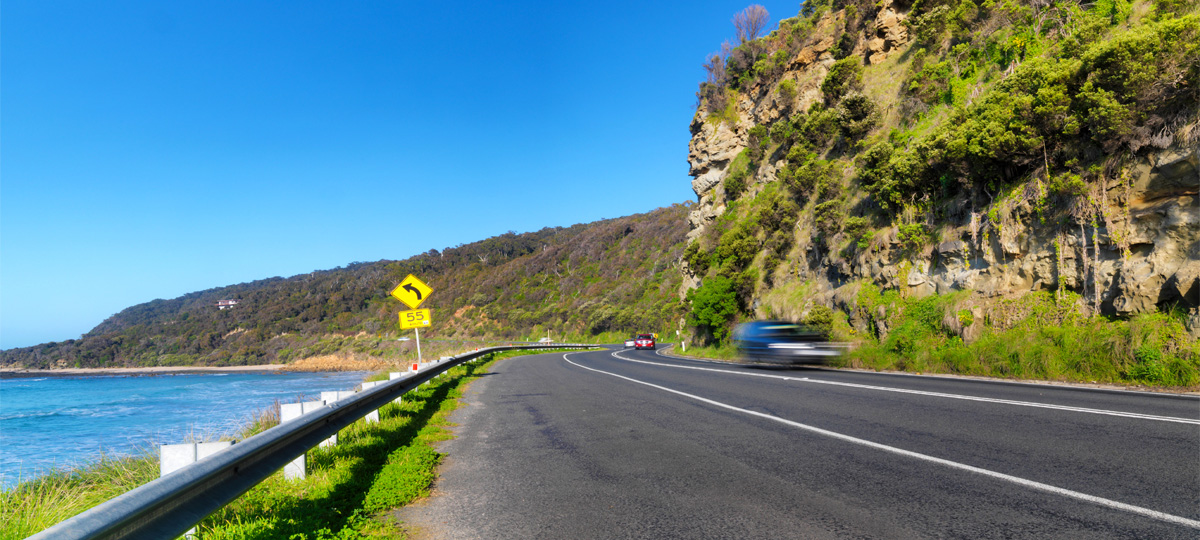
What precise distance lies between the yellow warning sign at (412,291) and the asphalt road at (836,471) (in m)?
7.88

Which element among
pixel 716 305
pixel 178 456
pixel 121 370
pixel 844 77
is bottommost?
pixel 121 370

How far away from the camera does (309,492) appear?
16.2ft

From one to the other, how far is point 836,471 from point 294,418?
4.63m

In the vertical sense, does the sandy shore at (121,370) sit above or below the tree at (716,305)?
below

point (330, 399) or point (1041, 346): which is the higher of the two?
point (330, 399)

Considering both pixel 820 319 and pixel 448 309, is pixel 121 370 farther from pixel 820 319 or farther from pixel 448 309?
pixel 820 319

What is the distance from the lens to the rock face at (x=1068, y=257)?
12516 millimetres

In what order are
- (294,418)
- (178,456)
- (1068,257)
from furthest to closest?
(1068,257) < (294,418) < (178,456)

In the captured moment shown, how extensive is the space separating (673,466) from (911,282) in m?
17.4

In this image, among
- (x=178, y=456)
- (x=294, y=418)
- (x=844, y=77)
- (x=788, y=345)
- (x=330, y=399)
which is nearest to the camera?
(x=178, y=456)

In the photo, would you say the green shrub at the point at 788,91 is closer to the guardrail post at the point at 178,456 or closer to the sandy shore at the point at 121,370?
the guardrail post at the point at 178,456

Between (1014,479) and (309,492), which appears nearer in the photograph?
(1014,479)

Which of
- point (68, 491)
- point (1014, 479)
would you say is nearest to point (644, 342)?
point (1014, 479)

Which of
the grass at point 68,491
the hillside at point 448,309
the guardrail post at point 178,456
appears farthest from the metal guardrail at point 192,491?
the hillside at point 448,309
